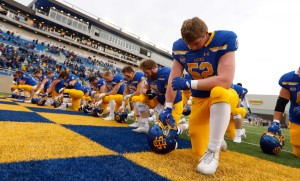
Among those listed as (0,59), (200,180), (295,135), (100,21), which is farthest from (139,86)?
(100,21)

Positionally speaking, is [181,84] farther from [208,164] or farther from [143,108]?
[143,108]

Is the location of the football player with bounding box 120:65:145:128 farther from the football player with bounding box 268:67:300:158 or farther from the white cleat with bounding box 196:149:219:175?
the white cleat with bounding box 196:149:219:175

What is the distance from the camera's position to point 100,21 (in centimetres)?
4241

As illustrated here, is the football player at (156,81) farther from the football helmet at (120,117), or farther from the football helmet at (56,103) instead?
the football helmet at (56,103)

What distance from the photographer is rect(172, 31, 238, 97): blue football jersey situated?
2.29m

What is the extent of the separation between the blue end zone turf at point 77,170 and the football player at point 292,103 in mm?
2733

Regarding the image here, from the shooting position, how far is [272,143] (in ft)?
11.1

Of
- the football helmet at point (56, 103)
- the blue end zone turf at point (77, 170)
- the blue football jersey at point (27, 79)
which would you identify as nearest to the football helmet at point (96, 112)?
the football helmet at point (56, 103)

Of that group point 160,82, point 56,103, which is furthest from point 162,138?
point 56,103

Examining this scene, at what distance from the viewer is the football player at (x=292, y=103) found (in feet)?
11.4

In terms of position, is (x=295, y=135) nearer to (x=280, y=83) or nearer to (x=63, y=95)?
(x=280, y=83)

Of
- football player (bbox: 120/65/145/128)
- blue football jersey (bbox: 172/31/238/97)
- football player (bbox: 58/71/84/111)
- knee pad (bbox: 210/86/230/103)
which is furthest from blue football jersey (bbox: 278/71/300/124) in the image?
football player (bbox: 58/71/84/111)

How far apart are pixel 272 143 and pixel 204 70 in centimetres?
192

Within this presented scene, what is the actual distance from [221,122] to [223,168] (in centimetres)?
50
